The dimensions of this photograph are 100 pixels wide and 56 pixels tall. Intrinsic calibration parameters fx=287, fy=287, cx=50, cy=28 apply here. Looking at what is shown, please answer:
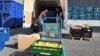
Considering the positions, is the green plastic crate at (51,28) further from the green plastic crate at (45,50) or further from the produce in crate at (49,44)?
the green plastic crate at (45,50)

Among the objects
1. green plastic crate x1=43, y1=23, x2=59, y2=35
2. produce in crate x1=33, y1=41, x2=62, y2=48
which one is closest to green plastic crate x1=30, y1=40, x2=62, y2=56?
produce in crate x1=33, y1=41, x2=62, y2=48

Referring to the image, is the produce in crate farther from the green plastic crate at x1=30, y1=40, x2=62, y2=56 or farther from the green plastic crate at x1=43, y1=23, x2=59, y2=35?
the green plastic crate at x1=43, y1=23, x2=59, y2=35

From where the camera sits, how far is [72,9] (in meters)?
32.6

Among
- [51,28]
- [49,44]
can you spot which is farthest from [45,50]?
[51,28]

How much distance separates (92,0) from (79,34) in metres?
19.3

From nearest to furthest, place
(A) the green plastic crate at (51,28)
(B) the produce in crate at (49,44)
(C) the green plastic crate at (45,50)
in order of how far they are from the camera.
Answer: (C) the green plastic crate at (45,50) < (B) the produce in crate at (49,44) < (A) the green plastic crate at (51,28)

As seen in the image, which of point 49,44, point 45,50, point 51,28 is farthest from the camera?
point 51,28

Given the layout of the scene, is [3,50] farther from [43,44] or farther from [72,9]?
[72,9]

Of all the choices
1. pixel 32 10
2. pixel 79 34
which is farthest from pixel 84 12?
pixel 79 34

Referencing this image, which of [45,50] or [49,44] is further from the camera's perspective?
[49,44]

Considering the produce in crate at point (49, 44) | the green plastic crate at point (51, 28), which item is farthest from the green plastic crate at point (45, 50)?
the green plastic crate at point (51, 28)

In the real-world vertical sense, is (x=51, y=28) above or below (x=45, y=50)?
above

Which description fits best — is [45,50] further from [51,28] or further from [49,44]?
[51,28]

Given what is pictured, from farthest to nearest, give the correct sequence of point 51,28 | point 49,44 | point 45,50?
point 51,28
point 49,44
point 45,50
